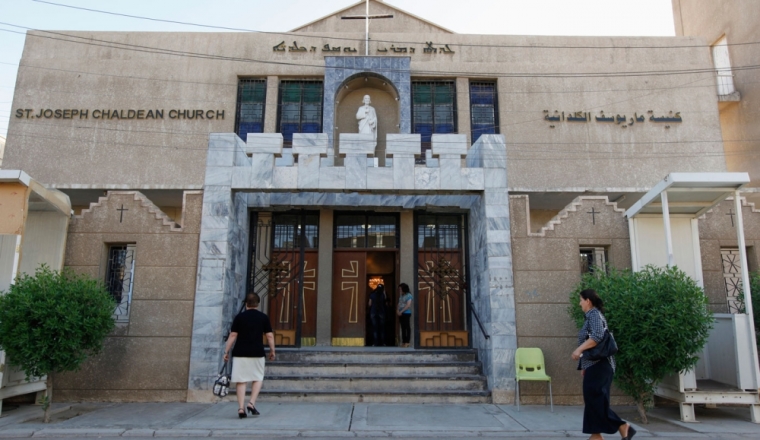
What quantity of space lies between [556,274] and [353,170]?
3901 mm

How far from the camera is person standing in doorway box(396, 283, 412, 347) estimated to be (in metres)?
11.5

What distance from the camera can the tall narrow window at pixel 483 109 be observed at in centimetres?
1352

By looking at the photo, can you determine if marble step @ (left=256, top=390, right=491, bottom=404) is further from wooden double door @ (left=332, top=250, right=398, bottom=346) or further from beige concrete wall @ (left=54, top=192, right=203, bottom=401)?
wooden double door @ (left=332, top=250, right=398, bottom=346)

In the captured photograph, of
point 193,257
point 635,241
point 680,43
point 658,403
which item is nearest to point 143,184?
point 193,257

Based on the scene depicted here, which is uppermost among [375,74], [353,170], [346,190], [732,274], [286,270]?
[375,74]

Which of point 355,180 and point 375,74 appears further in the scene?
point 375,74

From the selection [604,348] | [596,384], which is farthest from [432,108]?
[596,384]

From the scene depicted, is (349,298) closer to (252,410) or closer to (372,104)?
(372,104)

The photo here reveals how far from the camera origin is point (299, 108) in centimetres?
1359

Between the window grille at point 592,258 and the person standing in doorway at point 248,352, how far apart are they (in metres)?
5.75

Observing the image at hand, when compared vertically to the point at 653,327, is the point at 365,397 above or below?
below

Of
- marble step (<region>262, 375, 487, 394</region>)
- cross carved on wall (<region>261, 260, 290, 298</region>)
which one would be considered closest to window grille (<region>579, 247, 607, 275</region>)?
marble step (<region>262, 375, 487, 394</region>)

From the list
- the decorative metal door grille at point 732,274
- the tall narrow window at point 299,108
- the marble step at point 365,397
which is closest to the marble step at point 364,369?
the marble step at point 365,397

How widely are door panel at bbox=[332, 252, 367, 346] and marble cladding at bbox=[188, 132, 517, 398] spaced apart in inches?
120
